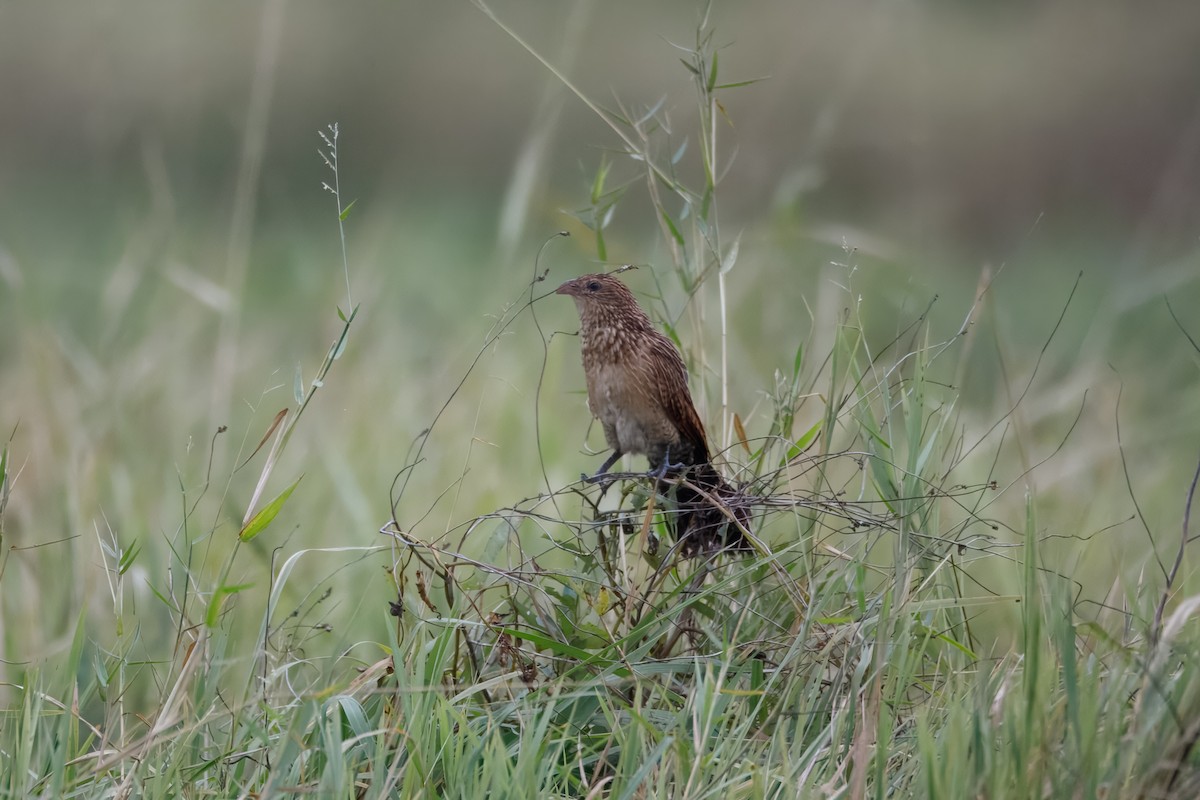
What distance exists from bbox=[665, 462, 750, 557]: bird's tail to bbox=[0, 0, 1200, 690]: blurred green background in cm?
39

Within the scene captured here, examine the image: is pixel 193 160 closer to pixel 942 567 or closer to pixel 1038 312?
pixel 1038 312

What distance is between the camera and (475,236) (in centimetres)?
1014

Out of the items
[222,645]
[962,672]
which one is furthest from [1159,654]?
[222,645]

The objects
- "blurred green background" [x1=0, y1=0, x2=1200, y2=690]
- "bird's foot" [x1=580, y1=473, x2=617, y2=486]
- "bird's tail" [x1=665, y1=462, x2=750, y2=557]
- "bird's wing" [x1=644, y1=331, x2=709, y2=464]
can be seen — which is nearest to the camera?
"bird's tail" [x1=665, y1=462, x2=750, y2=557]

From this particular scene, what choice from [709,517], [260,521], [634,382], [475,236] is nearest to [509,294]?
[634,382]

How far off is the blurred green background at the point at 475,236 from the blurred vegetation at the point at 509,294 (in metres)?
0.03

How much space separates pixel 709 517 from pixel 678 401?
1.33 ft

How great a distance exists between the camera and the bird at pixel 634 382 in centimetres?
270

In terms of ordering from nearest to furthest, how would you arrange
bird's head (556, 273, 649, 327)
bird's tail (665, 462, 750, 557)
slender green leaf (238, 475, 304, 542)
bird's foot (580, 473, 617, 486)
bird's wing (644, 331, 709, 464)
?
slender green leaf (238, 475, 304, 542)
bird's tail (665, 462, 750, 557)
bird's foot (580, 473, 617, 486)
bird's wing (644, 331, 709, 464)
bird's head (556, 273, 649, 327)

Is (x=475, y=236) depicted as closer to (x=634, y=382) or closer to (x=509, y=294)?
(x=509, y=294)

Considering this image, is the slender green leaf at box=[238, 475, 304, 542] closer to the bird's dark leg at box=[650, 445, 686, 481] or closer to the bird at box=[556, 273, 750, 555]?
the bird's dark leg at box=[650, 445, 686, 481]

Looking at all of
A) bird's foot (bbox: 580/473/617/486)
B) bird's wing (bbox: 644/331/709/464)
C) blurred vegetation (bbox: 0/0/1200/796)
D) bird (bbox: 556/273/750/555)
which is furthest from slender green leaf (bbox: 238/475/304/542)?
bird's wing (bbox: 644/331/709/464)

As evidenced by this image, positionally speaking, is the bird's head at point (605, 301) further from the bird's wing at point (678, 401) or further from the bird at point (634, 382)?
the bird's wing at point (678, 401)

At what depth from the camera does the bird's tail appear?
7.20 feet
